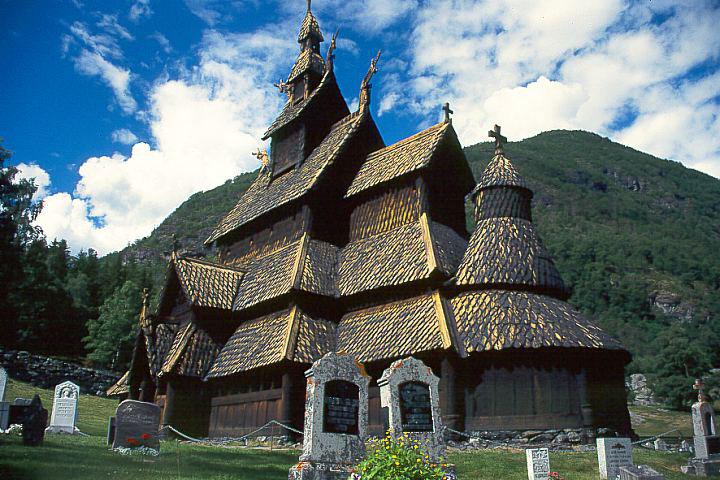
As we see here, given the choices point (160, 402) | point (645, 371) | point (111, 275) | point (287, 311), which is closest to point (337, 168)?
point (287, 311)

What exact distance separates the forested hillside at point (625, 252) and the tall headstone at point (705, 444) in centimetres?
4490

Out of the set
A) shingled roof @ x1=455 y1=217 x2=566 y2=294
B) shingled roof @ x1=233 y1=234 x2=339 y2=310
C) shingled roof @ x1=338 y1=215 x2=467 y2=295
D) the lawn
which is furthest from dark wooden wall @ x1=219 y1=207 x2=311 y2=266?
the lawn

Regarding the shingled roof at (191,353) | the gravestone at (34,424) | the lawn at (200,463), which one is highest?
the shingled roof at (191,353)

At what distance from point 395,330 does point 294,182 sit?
32.1 feet

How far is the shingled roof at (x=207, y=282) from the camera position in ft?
86.0

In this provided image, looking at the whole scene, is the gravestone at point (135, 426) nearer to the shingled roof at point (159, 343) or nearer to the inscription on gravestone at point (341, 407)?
the inscription on gravestone at point (341, 407)

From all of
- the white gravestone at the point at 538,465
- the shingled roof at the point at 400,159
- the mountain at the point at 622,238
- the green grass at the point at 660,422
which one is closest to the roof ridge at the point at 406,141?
the shingled roof at the point at 400,159

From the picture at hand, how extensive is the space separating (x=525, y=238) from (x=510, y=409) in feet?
20.2

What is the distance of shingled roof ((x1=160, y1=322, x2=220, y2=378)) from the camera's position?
80.9ft

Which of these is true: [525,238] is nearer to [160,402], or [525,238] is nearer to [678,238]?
[160,402]

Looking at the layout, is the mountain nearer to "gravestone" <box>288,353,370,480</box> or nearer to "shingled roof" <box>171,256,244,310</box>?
"shingled roof" <box>171,256,244,310</box>

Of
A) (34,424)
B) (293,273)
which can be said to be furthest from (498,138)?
(34,424)

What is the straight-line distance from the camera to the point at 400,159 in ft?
85.3

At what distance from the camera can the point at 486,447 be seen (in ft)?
61.2
